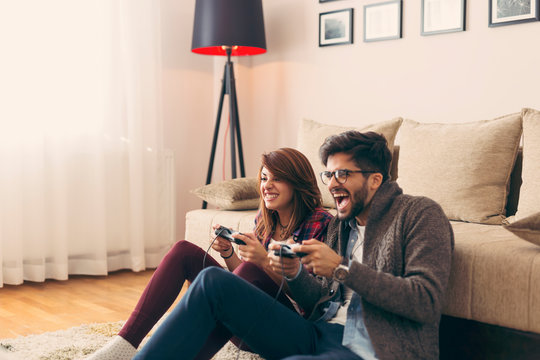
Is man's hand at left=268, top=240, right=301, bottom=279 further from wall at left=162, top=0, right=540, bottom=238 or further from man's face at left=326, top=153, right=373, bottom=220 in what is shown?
wall at left=162, top=0, right=540, bottom=238

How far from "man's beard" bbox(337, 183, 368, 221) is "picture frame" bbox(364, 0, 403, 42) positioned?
1.81 meters

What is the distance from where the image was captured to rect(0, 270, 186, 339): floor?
2.59 m

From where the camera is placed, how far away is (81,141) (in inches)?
136

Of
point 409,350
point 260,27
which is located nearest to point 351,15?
point 260,27

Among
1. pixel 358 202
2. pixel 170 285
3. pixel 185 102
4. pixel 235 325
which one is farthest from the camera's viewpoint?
pixel 185 102

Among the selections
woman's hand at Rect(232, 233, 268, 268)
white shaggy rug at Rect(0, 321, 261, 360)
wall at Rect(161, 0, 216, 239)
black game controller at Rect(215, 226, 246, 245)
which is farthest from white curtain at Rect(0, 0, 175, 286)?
woman's hand at Rect(232, 233, 268, 268)

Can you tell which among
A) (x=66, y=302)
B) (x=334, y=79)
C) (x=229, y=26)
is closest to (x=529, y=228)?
(x=334, y=79)

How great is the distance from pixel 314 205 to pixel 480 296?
59 centimetres

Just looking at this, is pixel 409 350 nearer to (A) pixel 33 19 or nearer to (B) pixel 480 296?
(B) pixel 480 296

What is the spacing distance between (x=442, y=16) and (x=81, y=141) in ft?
6.82

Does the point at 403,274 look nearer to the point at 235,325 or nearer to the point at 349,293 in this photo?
the point at 349,293

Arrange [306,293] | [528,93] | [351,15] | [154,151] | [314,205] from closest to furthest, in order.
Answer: [306,293], [314,205], [528,93], [351,15], [154,151]

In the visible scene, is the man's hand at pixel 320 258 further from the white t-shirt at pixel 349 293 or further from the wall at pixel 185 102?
the wall at pixel 185 102

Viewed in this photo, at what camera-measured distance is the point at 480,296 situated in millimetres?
1734
